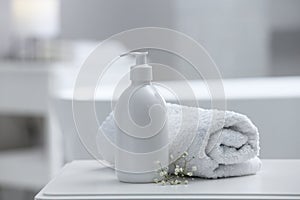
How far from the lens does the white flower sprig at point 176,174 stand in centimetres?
94

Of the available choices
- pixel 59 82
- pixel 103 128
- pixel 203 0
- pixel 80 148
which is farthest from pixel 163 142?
pixel 203 0

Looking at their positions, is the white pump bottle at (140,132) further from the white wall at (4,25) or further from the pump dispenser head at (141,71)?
the white wall at (4,25)

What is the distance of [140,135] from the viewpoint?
0.93 m

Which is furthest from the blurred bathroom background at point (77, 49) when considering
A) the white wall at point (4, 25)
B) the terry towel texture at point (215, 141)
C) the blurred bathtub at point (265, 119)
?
the terry towel texture at point (215, 141)

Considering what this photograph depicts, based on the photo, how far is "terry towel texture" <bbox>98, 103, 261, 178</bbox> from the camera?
37.9 inches

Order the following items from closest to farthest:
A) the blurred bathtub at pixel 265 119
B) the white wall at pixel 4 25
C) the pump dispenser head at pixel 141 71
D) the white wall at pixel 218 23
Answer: the pump dispenser head at pixel 141 71 < the blurred bathtub at pixel 265 119 < the white wall at pixel 4 25 < the white wall at pixel 218 23

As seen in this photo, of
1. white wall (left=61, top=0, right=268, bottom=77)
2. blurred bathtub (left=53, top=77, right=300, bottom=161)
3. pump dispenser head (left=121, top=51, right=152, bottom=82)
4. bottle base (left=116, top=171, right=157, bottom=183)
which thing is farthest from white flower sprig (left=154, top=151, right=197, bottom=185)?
white wall (left=61, top=0, right=268, bottom=77)

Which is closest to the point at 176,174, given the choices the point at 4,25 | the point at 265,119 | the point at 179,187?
the point at 179,187

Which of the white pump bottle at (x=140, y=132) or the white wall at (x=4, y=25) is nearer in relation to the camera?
the white pump bottle at (x=140, y=132)

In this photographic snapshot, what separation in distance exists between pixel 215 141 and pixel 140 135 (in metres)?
0.12

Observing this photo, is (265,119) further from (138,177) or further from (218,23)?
(218,23)

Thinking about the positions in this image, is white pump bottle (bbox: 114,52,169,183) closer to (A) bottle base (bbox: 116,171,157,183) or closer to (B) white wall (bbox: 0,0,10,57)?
(A) bottle base (bbox: 116,171,157,183)

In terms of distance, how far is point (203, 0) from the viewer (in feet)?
11.0

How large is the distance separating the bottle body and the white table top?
1.0 inches
